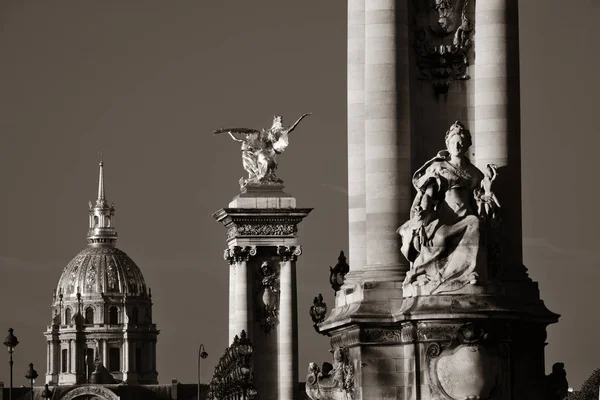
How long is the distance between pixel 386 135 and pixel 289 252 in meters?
50.7

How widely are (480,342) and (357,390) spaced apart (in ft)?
7.34

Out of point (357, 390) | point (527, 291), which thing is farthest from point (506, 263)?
point (357, 390)

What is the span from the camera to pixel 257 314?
8794cm

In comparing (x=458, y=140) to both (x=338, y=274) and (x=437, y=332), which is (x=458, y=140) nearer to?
(x=437, y=332)

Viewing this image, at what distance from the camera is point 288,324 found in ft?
286

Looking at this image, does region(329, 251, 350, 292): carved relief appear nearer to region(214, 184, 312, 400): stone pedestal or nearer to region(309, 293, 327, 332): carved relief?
region(309, 293, 327, 332): carved relief

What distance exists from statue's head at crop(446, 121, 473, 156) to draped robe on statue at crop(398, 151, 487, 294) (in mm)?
178

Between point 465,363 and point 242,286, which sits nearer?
point 465,363

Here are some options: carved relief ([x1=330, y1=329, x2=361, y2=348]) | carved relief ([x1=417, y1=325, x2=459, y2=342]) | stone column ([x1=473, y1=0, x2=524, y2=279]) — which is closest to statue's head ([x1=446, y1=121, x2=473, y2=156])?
stone column ([x1=473, y1=0, x2=524, y2=279])

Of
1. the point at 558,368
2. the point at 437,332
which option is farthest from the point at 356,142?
the point at 558,368

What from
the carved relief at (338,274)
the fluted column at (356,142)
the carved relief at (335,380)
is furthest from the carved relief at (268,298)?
the carved relief at (335,380)

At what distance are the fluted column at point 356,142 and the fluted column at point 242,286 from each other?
4889cm

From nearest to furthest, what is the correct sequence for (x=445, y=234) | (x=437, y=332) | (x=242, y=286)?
(x=437, y=332)
(x=445, y=234)
(x=242, y=286)

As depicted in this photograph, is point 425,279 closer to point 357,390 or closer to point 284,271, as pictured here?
point 357,390
